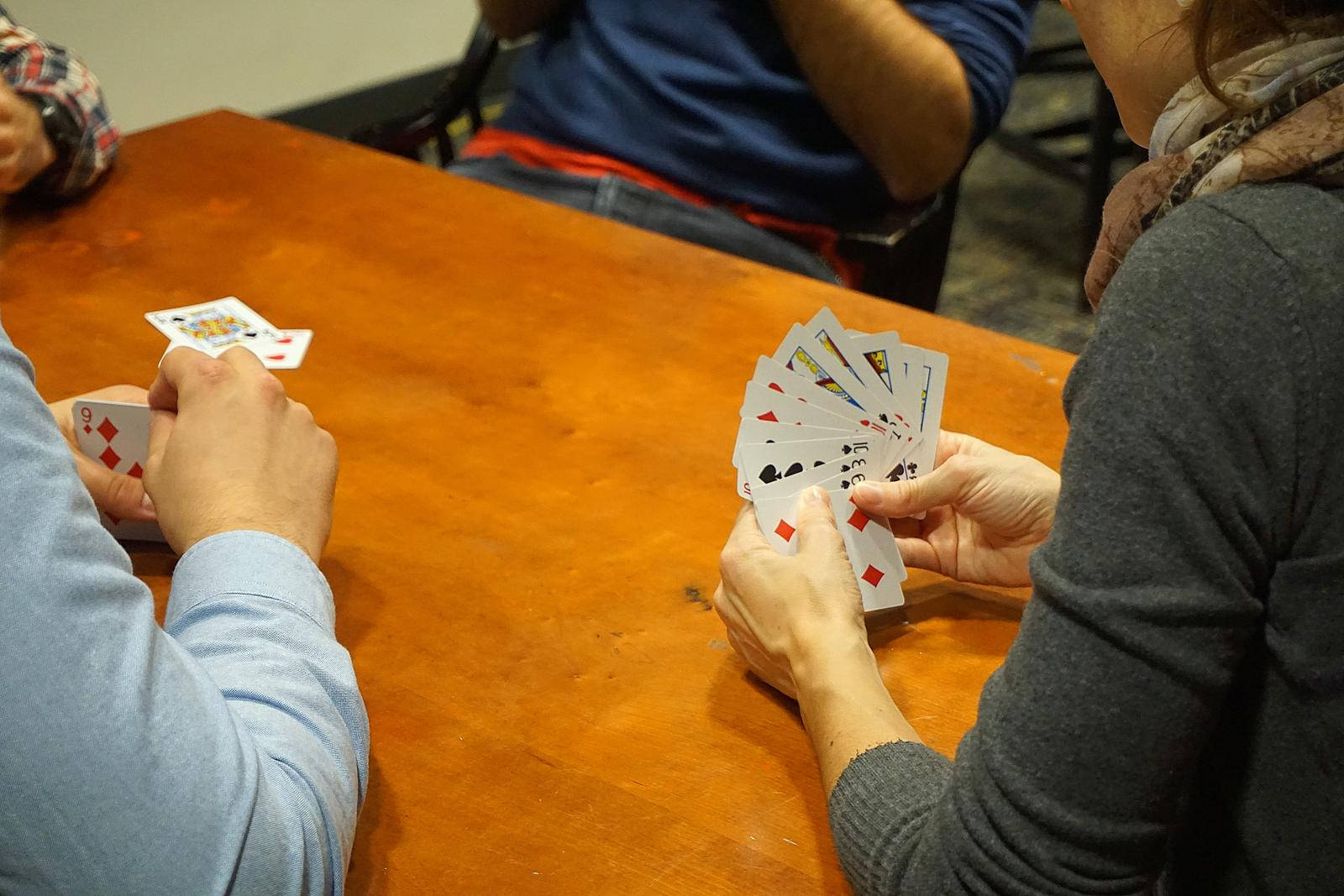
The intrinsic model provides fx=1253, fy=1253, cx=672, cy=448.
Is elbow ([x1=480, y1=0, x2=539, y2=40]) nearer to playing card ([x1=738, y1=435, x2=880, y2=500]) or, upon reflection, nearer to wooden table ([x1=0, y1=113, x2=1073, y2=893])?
wooden table ([x1=0, y1=113, x2=1073, y2=893])

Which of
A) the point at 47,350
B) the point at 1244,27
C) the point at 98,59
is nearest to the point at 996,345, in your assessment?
the point at 1244,27

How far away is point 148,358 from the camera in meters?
1.39

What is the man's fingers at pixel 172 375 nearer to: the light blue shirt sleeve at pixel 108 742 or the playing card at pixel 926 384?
the light blue shirt sleeve at pixel 108 742

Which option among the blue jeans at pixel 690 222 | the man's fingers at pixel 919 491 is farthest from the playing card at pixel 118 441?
the blue jeans at pixel 690 222

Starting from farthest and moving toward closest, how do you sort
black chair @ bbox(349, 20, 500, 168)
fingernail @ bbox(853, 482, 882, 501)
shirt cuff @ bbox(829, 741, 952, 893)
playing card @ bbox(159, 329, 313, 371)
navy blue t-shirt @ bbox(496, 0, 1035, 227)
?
black chair @ bbox(349, 20, 500, 168) → navy blue t-shirt @ bbox(496, 0, 1035, 227) → playing card @ bbox(159, 329, 313, 371) → fingernail @ bbox(853, 482, 882, 501) → shirt cuff @ bbox(829, 741, 952, 893)

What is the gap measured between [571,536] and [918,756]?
15.7 inches

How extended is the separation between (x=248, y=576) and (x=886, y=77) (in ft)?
4.22

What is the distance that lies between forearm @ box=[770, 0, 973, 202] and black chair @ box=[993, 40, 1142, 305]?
4.20 feet

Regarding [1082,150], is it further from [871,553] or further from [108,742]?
[108,742]

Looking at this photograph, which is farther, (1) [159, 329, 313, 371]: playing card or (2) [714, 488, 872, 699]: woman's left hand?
(1) [159, 329, 313, 371]: playing card

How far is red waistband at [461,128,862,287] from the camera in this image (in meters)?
1.96

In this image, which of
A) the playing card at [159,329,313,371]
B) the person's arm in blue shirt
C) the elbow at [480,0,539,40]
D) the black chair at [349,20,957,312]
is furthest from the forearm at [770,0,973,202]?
the playing card at [159,329,313,371]

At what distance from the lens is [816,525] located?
1.02 m

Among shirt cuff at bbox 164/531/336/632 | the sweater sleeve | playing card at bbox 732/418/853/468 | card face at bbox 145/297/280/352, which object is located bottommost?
card face at bbox 145/297/280/352
